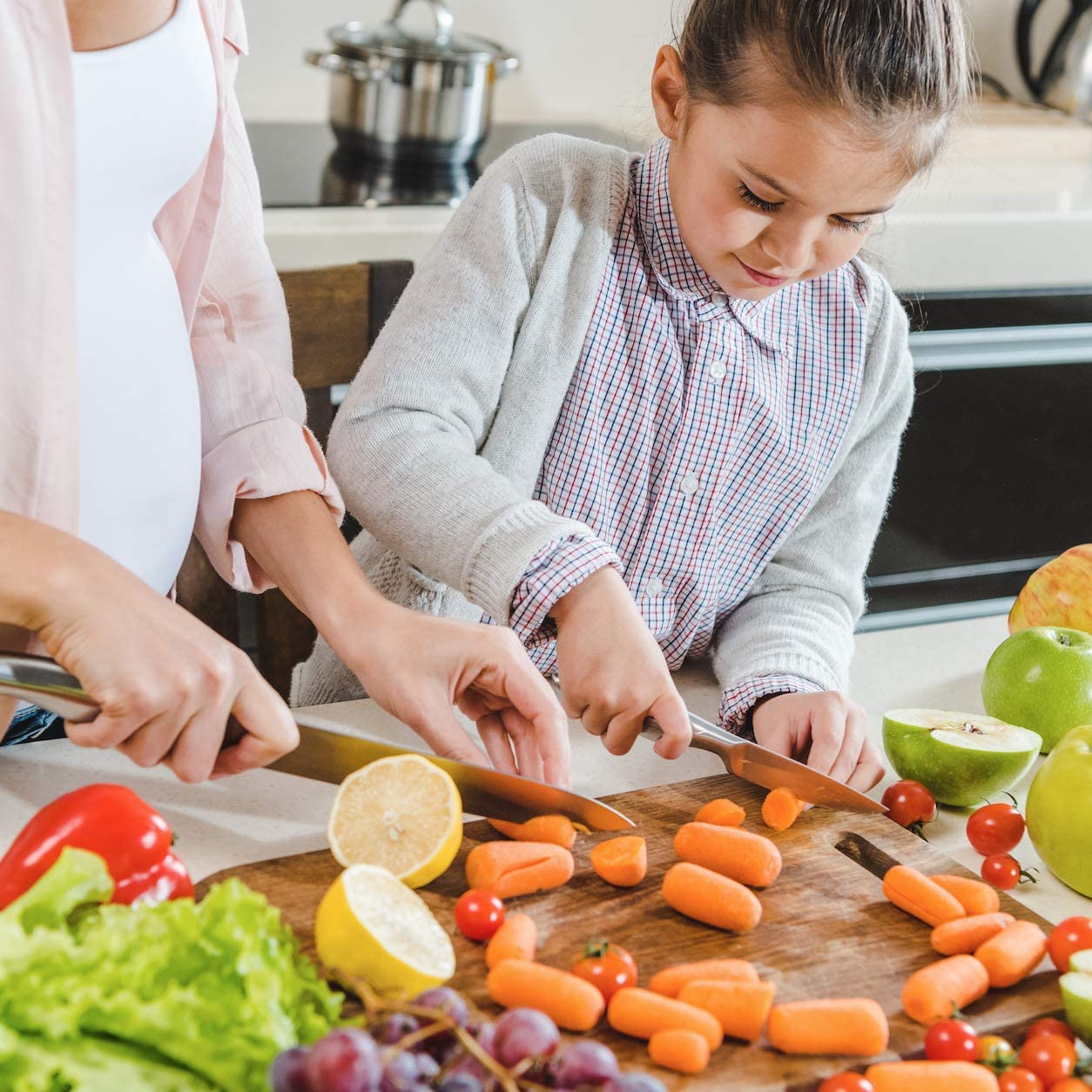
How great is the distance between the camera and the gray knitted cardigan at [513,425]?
1217 millimetres

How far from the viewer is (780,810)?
1074 millimetres

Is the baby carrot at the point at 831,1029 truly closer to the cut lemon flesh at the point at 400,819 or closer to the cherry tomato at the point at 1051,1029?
the cherry tomato at the point at 1051,1029

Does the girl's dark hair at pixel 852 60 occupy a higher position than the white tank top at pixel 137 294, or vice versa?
the girl's dark hair at pixel 852 60

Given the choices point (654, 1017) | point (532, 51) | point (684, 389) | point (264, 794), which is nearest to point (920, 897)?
point (654, 1017)

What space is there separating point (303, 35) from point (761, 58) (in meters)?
1.75

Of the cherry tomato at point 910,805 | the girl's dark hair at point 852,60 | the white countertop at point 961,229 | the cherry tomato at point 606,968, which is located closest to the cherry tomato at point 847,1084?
the cherry tomato at point 606,968

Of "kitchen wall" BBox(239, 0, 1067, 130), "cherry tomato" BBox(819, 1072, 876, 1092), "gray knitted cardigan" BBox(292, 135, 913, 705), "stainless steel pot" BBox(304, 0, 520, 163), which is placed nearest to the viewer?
"cherry tomato" BBox(819, 1072, 876, 1092)

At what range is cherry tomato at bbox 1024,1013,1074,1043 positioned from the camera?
2.82 ft

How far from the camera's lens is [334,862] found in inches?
37.9

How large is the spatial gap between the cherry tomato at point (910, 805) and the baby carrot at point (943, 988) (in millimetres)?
207

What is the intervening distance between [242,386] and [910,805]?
2.19 ft

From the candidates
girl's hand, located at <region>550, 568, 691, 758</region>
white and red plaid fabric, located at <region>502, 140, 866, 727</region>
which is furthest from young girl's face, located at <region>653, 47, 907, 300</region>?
girl's hand, located at <region>550, 568, 691, 758</region>

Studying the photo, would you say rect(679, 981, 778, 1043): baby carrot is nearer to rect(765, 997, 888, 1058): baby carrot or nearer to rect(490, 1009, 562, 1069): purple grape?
rect(765, 997, 888, 1058): baby carrot

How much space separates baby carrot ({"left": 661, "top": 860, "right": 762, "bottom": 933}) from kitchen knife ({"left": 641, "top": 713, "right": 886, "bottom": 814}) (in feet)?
0.54
